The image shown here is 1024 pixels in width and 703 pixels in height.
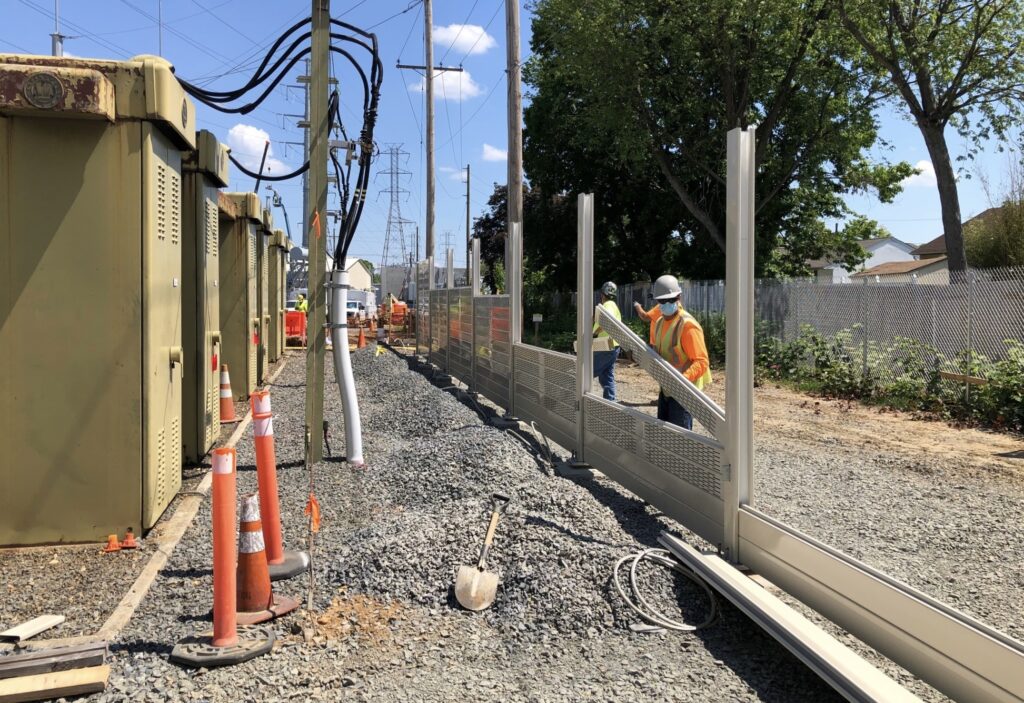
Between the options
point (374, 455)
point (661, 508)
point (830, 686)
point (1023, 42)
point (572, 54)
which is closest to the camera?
point (830, 686)

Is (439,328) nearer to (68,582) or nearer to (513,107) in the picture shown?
(513,107)

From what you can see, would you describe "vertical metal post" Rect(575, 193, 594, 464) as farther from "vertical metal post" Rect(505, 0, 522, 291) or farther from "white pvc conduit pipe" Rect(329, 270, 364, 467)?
"vertical metal post" Rect(505, 0, 522, 291)

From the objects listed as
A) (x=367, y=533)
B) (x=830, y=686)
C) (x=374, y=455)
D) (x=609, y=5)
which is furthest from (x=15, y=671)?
(x=609, y=5)

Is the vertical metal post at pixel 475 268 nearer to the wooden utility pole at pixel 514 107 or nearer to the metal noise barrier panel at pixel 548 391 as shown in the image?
the wooden utility pole at pixel 514 107

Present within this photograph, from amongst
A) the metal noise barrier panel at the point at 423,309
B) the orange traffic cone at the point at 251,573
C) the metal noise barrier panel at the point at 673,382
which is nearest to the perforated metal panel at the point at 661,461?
the metal noise barrier panel at the point at 673,382

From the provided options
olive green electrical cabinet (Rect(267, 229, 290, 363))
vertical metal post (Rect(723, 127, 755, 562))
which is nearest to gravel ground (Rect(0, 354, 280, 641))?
vertical metal post (Rect(723, 127, 755, 562))

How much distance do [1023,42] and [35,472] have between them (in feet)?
69.4

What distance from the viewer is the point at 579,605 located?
4.49 metres

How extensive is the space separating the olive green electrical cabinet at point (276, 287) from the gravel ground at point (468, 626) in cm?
1283

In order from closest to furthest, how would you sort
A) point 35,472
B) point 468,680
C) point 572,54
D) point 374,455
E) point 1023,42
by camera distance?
point 468,680 → point 35,472 → point 374,455 → point 1023,42 → point 572,54

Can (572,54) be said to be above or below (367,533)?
above

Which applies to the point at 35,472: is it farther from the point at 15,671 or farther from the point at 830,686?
the point at 830,686

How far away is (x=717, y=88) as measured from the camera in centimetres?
2638

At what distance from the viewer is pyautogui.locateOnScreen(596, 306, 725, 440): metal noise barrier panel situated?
5414mm
